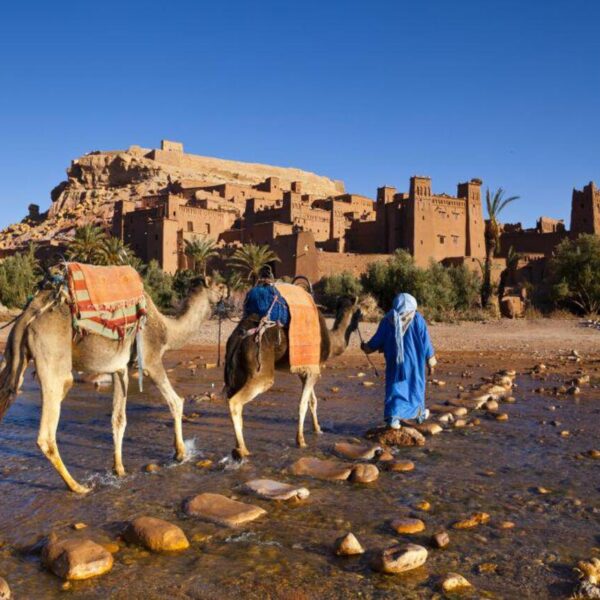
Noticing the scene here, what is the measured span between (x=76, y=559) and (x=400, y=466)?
3246 mm

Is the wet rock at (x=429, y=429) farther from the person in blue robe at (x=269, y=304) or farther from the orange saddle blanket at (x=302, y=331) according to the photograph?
the person in blue robe at (x=269, y=304)

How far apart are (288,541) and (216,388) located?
7.72 m

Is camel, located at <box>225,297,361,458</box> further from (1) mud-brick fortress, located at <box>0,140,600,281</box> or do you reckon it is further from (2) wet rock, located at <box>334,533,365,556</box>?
(1) mud-brick fortress, located at <box>0,140,600,281</box>

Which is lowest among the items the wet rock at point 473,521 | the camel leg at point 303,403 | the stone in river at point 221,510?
the wet rock at point 473,521

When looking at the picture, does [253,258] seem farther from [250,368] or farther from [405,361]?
[250,368]

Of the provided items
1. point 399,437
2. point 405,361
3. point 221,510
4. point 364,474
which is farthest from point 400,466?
point 221,510

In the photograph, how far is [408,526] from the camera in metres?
4.41

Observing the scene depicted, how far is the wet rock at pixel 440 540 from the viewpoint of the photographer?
4.11m

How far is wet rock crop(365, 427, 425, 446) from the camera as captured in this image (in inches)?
278

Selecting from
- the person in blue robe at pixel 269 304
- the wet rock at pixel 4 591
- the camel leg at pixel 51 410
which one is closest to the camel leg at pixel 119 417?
the camel leg at pixel 51 410

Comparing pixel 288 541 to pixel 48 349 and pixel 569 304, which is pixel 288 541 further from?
pixel 569 304

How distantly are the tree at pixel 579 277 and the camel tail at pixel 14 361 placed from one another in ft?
96.9

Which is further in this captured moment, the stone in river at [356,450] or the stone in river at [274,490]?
the stone in river at [356,450]

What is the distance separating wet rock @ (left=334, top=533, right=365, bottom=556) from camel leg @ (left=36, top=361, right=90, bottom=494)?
2.44m
